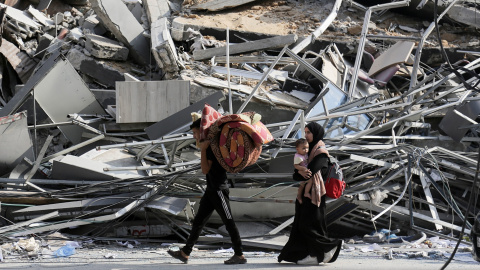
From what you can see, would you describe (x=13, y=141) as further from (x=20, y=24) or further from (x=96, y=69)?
(x=20, y=24)

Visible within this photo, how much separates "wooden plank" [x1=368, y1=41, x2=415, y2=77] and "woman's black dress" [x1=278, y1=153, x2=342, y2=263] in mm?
5175

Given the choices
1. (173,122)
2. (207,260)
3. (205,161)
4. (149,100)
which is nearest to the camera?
(205,161)

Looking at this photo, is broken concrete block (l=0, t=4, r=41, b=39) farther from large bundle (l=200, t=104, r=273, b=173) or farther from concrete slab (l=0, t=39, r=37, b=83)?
large bundle (l=200, t=104, r=273, b=173)

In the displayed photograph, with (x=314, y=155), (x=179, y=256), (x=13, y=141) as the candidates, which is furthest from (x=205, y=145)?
(x=13, y=141)

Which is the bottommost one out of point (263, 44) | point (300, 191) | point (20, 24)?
point (300, 191)

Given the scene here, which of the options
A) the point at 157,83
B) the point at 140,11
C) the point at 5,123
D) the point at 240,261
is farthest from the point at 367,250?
the point at 140,11

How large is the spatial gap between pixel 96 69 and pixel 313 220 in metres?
6.21

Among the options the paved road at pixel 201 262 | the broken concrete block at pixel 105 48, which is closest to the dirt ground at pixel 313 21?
the broken concrete block at pixel 105 48

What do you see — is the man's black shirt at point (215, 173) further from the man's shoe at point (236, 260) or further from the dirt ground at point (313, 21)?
the dirt ground at point (313, 21)

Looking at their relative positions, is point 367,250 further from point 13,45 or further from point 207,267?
point 13,45

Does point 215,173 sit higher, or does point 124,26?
point 124,26

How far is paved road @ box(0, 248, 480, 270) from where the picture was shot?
A: 7.06 metres

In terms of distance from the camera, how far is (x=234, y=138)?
22.5 feet

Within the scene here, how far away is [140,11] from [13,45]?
2.26 metres
